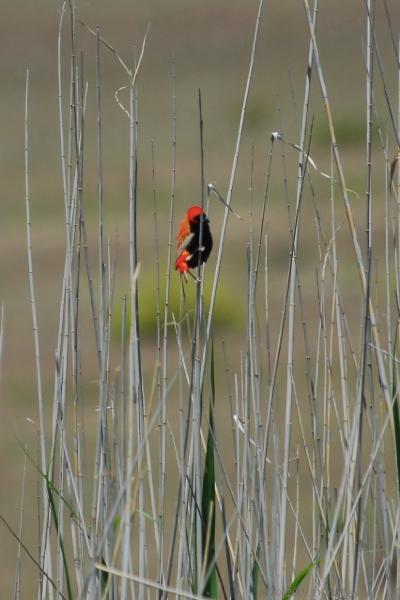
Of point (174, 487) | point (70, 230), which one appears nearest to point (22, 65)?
point (174, 487)

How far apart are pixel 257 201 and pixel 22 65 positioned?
19.1 feet

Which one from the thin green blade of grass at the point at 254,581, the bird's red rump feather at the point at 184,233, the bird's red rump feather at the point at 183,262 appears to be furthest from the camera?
the bird's red rump feather at the point at 184,233

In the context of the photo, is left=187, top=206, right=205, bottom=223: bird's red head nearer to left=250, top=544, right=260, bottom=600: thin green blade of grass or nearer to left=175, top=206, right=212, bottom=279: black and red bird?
left=175, top=206, right=212, bottom=279: black and red bird

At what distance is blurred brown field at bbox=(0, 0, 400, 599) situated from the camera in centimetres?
1027

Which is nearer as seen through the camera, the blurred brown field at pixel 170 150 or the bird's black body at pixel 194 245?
the bird's black body at pixel 194 245

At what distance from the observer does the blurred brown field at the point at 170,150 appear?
33.7 feet

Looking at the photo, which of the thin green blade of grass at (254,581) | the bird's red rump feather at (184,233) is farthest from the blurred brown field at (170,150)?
the thin green blade of grass at (254,581)

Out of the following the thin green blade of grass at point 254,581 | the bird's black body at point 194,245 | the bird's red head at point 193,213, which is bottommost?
the thin green blade of grass at point 254,581

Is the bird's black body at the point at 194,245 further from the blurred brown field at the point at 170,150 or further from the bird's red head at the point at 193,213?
the blurred brown field at the point at 170,150

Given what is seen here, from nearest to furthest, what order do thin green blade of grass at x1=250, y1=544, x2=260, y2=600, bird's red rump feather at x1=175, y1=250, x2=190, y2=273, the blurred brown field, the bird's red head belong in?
thin green blade of grass at x1=250, y1=544, x2=260, y2=600 → bird's red rump feather at x1=175, y1=250, x2=190, y2=273 → the bird's red head → the blurred brown field

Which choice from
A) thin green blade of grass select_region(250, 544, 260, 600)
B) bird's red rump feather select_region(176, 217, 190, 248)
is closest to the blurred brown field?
bird's red rump feather select_region(176, 217, 190, 248)

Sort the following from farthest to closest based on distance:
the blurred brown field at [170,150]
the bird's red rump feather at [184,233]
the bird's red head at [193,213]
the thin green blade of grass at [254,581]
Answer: the blurred brown field at [170,150] → the bird's red rump feather at [184,233] → the bird's red head at [193,213] → the thin green blade of grass at [254,581]

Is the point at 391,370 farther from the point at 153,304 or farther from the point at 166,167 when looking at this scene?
the point at 166,167

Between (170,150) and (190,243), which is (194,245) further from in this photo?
(170,150)
